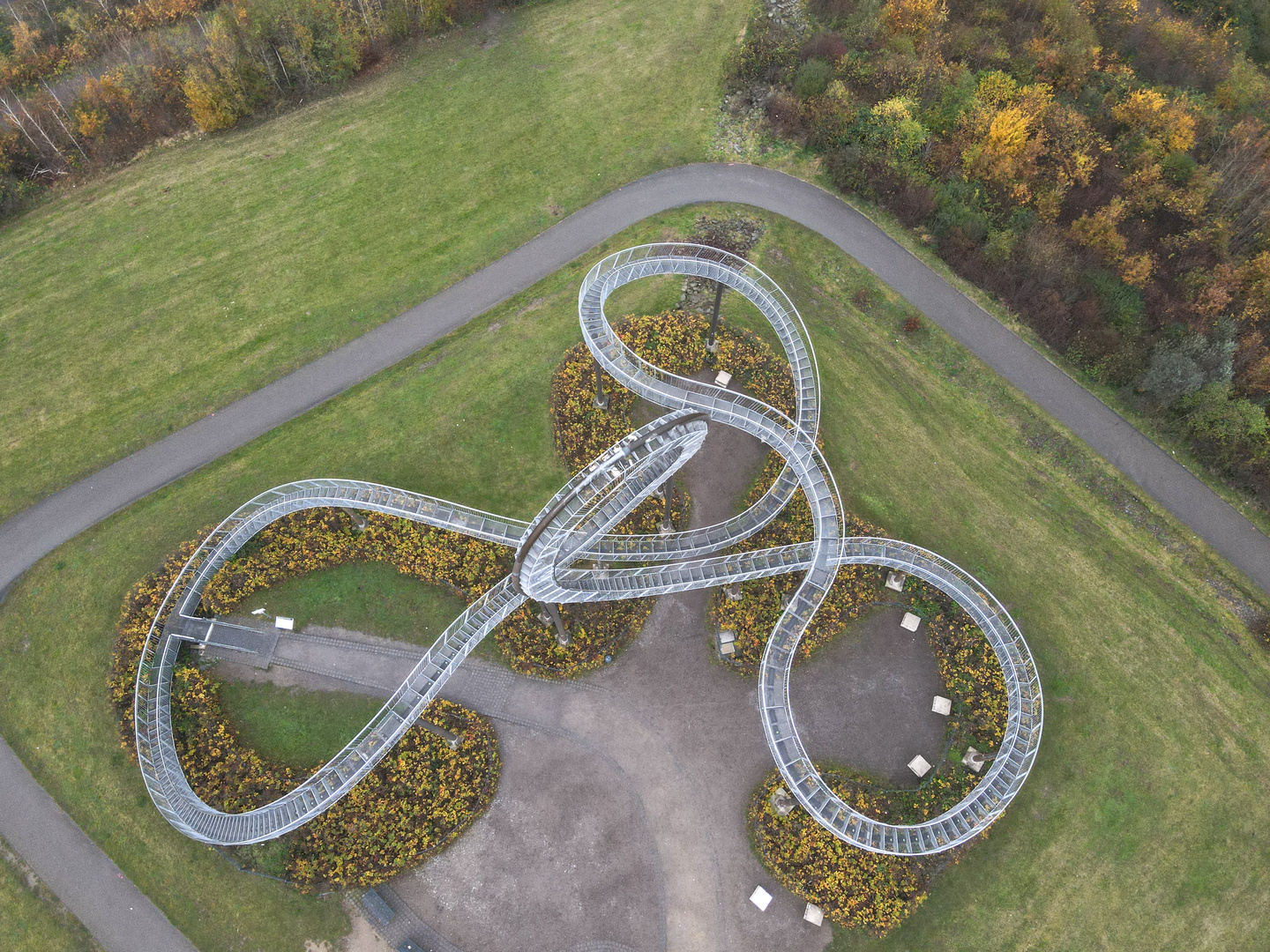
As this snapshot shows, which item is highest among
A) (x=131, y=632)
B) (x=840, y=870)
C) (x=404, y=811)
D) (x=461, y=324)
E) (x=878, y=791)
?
(x=461, y=324)

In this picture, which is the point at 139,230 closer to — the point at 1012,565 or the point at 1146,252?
the point at 1012,565

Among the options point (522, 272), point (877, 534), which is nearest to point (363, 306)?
point (522, 272)

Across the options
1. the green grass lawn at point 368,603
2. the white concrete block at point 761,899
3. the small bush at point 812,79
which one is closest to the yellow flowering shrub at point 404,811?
the green grass lawn at point 368,603

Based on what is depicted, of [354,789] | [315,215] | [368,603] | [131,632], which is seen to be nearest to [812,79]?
[315,215]

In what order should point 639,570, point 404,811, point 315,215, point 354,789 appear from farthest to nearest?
1. point 315,215
2. point 639,570
3. point 354,789
4. point 404,811

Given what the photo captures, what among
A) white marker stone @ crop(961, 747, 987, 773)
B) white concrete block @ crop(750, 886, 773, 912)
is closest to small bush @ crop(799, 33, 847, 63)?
white marker stone @ crop(961, 747, 987, 773)

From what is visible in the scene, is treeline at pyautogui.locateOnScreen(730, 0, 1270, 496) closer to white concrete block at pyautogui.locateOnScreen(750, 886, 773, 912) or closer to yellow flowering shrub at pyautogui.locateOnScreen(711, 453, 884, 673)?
yellow flowering shrub at pyautogui.locateOnScreen(711, 453, 884, 673)

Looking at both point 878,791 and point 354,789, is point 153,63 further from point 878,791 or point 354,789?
point 878,791
